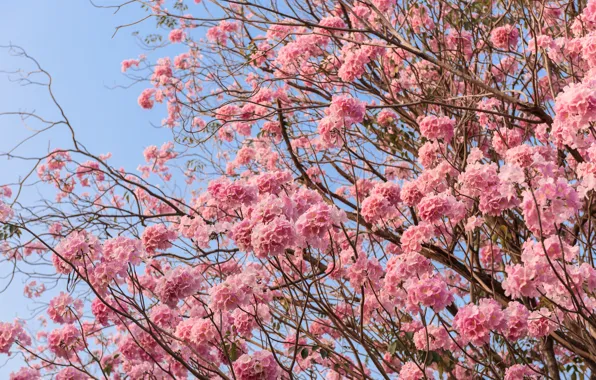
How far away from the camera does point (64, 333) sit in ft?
11.6

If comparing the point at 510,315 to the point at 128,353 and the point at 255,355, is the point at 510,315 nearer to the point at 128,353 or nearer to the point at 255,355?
the point at 255,355

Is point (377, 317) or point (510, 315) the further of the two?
point (377, 317)

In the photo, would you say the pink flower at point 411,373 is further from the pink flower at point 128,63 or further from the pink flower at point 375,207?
the pink flower at point 128,63

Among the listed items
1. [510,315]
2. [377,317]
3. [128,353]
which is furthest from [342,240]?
[128,353]

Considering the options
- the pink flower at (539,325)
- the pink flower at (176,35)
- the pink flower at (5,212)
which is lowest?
the pink flower at (539,325)

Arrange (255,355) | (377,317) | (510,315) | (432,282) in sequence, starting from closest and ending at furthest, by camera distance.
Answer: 1. (255,355)
2. (432,282)
3. (510,315)
4. (377,317)

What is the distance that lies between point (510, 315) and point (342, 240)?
1579 mm

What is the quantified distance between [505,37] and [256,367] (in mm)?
3791

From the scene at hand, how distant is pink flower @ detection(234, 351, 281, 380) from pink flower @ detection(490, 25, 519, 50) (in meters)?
3.69

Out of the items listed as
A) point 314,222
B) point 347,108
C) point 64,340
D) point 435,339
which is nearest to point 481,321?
point 435,339

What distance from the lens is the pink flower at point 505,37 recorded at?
4.99 metres

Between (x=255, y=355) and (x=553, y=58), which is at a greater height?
(x=553, y=58)

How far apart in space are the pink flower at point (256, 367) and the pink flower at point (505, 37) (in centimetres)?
369

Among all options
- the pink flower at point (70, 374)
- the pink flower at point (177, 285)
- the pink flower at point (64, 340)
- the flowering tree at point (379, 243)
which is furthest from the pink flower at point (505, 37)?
the pink flower at point (70, 374)
